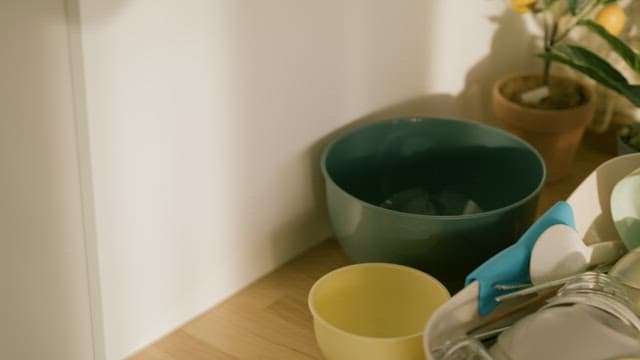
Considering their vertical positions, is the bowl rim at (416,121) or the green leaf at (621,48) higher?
the green leaf at (621,48)

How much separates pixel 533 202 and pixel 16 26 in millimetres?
489

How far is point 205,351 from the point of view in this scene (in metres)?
0.89

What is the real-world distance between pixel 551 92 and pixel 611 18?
14cm

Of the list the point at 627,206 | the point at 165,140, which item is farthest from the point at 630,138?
the point at 165,140

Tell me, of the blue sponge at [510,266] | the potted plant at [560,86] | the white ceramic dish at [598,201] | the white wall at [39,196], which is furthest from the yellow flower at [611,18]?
the white wall at [39,196]

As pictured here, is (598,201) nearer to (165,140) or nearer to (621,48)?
(621,48)

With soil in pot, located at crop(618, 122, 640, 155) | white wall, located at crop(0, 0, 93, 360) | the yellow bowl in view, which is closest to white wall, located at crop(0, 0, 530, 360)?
white wall, located at crop(0, 0, 93, 360)

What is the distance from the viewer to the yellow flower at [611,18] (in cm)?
108

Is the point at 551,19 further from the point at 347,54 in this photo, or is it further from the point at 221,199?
the point at 221,199

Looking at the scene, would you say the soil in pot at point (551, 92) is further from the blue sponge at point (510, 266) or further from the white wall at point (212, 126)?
the blue sponge at point (510, 266)

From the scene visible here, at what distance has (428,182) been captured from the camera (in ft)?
3.56

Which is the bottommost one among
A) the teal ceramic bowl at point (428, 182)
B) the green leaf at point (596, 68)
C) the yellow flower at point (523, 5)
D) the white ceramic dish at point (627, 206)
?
the teal ceramic bowl at point (428, 182)

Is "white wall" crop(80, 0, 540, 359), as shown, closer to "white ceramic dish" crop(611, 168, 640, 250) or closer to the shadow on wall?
the shadow on wall

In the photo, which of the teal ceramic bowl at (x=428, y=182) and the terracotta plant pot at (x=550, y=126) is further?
the terracotta plant pot at (x=550, y=126)
